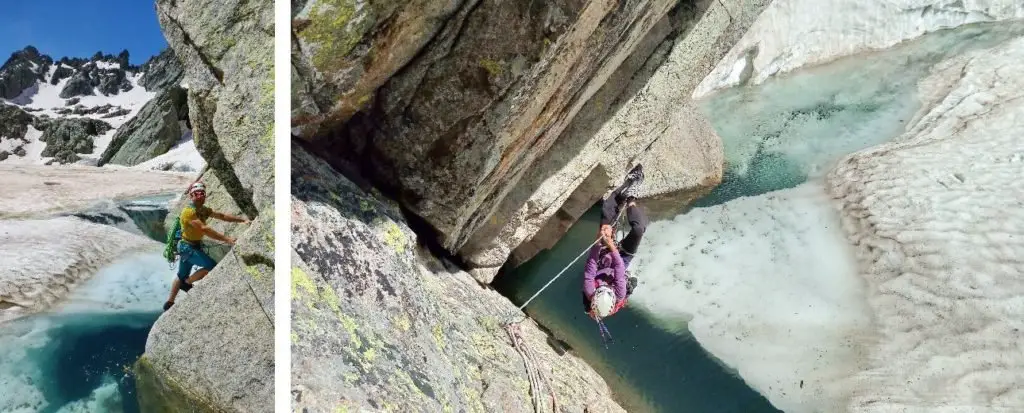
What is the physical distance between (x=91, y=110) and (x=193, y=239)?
190 cm

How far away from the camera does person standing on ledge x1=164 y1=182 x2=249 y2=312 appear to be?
372 centimetres

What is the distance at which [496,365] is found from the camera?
19.3 ft

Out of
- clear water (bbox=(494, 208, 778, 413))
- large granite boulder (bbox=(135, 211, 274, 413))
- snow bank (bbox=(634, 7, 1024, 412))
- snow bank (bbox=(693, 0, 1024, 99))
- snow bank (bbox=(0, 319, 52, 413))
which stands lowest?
snow bank (bbox=(0, 319, 52, 413))

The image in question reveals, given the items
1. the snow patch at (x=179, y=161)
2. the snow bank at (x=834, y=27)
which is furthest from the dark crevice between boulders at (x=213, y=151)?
the snow bank at (x=834, y=27)

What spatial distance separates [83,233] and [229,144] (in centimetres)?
90

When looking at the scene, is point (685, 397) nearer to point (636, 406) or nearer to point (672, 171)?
point (636, 406)

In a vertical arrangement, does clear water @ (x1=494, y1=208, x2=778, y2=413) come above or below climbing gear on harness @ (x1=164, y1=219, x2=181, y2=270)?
A: above

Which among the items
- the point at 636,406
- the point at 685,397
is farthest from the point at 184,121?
the point at 685,397

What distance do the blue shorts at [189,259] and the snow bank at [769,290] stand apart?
652 cm

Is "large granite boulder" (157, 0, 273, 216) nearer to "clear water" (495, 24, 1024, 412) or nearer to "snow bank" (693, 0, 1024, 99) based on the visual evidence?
"clear water" (495, 24, 1024, 412)

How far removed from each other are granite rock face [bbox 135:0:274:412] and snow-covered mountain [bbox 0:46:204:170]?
40cm

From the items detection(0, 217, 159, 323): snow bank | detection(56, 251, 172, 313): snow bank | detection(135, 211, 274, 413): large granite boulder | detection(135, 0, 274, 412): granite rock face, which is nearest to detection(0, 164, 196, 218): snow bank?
detection(0, 217, 159, 323): snow bank

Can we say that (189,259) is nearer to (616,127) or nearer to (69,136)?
(69,136)

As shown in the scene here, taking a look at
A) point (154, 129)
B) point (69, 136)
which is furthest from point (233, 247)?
point (154, 129)
